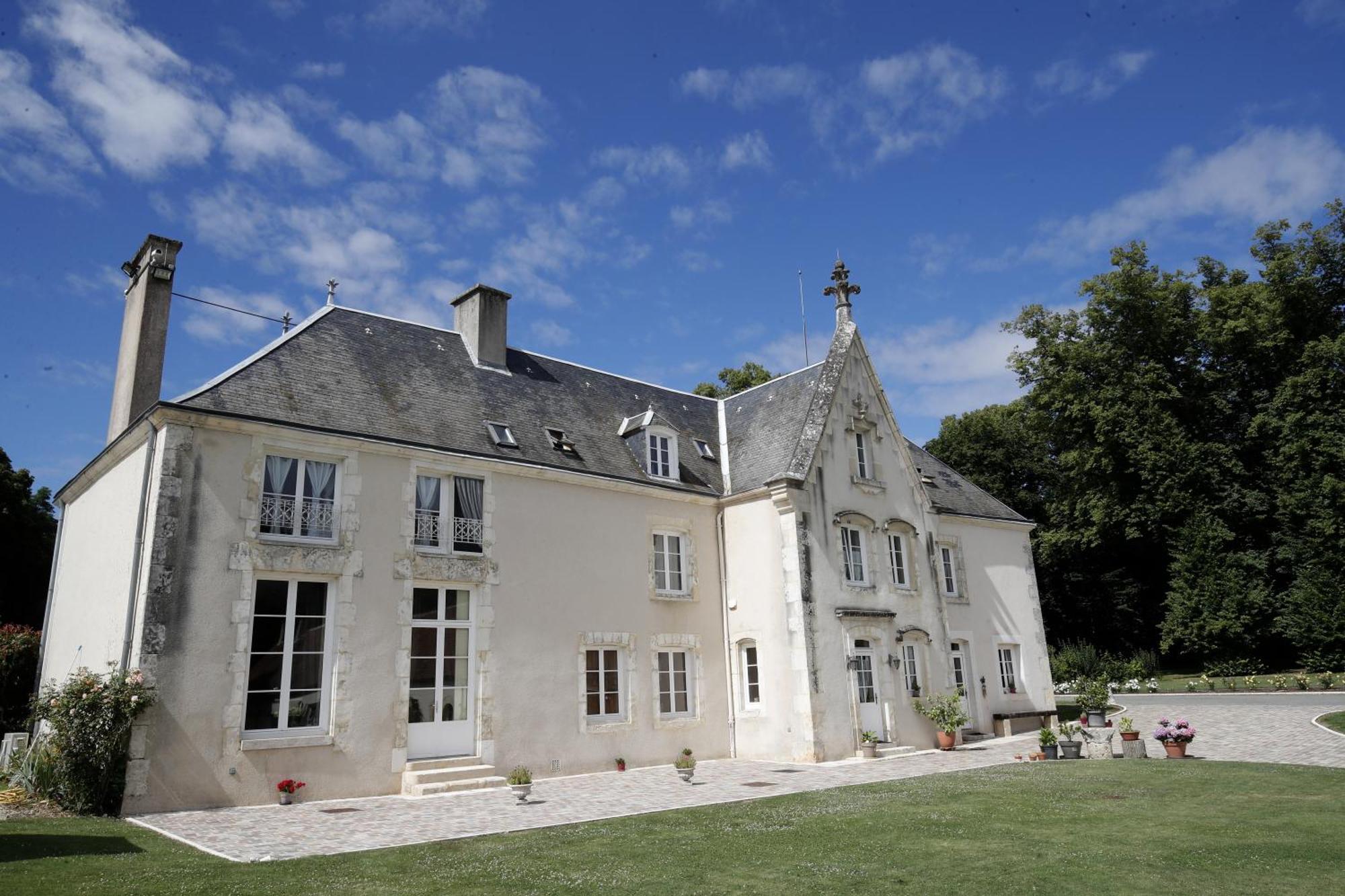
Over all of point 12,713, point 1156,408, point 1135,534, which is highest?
point 1156,408

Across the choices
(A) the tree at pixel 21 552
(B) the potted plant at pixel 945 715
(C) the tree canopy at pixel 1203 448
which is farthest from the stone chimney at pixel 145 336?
(C) the tree canopy at pixel 1203 448

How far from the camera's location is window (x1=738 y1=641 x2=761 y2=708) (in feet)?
55.7

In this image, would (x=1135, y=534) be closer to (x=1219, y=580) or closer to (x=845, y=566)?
(x=1219, y=580)

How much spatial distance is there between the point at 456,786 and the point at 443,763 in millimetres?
514

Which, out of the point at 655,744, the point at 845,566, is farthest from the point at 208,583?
the point at 845,566

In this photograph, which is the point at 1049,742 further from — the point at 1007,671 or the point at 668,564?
the point at 1007,671

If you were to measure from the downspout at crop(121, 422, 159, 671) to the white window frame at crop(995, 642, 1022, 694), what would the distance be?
714 inches

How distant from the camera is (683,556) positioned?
17.4 meters

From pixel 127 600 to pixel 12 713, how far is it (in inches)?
320

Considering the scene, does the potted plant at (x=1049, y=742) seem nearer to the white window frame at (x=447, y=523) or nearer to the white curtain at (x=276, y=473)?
the white window frame at (x=447, y=523)

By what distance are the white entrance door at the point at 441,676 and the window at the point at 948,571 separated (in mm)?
12031

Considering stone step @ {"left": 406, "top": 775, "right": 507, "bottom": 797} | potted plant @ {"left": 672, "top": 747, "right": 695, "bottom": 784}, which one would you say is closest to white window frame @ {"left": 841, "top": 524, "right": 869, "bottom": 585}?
potted plant @ {"left": 672, "top": 747, "right": 695, "bottom": 784}

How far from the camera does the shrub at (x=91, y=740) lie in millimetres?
10055

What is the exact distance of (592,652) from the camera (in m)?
15.5
